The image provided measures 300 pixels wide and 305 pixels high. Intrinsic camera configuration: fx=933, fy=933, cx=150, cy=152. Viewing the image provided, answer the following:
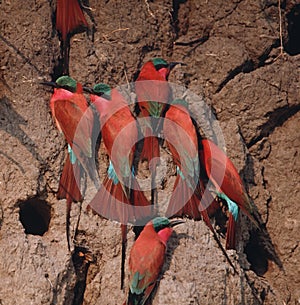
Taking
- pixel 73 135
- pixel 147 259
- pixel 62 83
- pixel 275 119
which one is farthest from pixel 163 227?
pixel 275 119

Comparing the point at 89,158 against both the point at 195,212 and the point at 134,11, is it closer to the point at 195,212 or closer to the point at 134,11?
the point at 195,212

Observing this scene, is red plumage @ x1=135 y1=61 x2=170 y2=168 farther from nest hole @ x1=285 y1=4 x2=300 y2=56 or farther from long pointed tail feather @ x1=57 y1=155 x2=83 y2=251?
nest hole @ x1=285 y1=4 x2=300 y2=56

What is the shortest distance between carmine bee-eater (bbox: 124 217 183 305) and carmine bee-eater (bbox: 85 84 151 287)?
7cm

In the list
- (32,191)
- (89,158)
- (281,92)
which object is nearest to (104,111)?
(89,158)

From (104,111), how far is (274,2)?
3.82ft

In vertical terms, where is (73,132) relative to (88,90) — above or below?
below

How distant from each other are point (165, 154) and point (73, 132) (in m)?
0.46

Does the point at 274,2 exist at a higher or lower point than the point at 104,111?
higher

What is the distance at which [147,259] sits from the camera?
415 centimetres

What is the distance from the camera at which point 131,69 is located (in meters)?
4.75

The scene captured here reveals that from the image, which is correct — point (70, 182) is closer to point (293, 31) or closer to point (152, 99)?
point (152, 99)

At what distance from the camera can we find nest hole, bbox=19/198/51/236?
4332 mm

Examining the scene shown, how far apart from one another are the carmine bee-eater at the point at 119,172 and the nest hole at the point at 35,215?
0.72ft

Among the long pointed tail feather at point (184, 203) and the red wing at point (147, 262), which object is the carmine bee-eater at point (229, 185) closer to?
the long pointed tail feather at point (184, 203)
